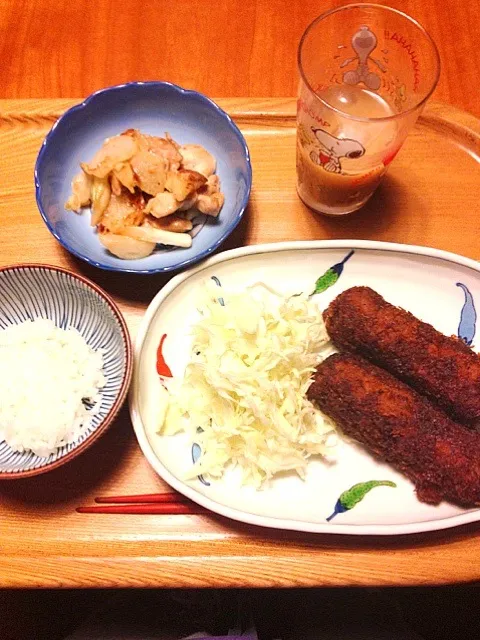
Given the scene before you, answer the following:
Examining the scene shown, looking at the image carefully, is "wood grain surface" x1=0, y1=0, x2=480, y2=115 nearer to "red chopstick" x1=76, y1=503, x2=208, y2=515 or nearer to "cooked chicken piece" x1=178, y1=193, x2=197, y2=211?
"cooked chicken piece" x1=178, y1=193, x2=197, y2=211

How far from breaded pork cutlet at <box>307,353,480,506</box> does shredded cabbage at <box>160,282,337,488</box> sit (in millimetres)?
80

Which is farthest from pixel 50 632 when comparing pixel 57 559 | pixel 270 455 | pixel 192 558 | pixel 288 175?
pixel 288 175

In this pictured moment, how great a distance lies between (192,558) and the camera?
4.38 ft

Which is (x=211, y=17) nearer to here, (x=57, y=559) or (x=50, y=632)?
(x=57, y=559)

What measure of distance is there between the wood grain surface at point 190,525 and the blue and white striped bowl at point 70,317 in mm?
74

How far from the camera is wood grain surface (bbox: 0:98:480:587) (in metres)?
1.32

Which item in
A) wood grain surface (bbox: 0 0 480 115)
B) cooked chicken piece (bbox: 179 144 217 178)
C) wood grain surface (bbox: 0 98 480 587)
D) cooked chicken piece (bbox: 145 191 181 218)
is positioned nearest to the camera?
wood grain surface (bbox: 0 98 480 587)

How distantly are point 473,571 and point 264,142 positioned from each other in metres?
1.33

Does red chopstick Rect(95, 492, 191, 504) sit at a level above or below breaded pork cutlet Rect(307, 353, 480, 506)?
below

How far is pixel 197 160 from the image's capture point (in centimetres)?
165

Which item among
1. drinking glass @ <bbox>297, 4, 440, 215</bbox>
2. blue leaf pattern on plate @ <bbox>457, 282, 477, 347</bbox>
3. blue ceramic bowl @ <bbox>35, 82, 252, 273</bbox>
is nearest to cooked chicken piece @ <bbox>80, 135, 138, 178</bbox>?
blue ceramic bowl @ <bbox>35, 82, 252, 273</bbox>

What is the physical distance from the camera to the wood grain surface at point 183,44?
6.26ft

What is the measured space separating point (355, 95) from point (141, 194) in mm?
671

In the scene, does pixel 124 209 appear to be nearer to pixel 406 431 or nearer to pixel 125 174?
pixel 125 174
